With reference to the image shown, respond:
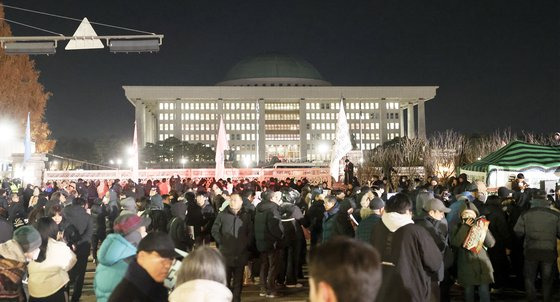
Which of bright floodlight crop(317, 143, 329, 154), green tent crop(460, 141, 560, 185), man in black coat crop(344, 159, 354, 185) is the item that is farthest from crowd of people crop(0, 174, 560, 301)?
bright floodlight crop(317, 143, 329, 154)

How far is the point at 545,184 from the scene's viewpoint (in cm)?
1268

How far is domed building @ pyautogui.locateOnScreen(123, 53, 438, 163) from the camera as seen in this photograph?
4454 inches

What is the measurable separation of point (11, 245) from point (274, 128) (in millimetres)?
117782

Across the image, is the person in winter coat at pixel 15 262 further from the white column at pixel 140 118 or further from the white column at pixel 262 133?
the white column at pixel 262 133

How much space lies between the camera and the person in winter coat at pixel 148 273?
10.5 ft

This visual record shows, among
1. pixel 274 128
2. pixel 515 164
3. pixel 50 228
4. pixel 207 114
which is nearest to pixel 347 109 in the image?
pixel 274 128

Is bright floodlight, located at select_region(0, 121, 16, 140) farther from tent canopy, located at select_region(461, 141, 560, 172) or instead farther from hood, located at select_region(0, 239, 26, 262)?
hood, located at select_region(0, 239, 26, 262)

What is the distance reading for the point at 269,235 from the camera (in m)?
8.52

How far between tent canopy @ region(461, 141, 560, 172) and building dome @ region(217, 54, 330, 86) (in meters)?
116

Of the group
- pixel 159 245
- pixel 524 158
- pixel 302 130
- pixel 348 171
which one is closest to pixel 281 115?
pixel 302 130

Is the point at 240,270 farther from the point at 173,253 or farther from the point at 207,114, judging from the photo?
the point at 207,114

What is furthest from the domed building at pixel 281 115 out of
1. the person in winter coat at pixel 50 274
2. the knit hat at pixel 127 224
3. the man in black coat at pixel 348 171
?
the knit hat at pixel 127 224

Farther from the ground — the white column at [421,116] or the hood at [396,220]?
the white column at [421,116]

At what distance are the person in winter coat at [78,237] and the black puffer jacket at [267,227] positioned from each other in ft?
8.81
